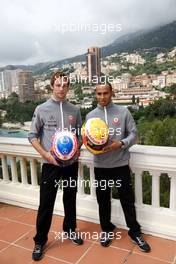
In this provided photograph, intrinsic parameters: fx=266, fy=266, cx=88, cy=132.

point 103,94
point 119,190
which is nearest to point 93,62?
point 103,94

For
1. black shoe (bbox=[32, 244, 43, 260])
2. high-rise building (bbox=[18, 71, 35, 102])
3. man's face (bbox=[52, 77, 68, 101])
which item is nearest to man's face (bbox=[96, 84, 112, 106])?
man's face (bbox=[52, 77, 68, 101])

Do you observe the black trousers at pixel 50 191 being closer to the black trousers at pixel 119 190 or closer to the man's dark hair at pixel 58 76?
the black trousers at pixel 119 190

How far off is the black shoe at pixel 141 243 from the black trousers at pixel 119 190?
4 centimetres

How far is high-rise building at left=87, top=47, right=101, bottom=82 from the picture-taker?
7.60 feet

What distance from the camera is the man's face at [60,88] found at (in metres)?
2.04

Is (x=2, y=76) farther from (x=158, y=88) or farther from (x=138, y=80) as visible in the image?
(x=158, y=88)

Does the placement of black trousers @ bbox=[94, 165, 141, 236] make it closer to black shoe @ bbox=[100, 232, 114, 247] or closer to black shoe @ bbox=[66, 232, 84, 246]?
black shoe @ bbox=[100, 232, 114, 247]

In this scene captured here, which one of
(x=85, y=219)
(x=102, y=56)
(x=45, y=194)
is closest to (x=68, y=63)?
(x=102, y=56)

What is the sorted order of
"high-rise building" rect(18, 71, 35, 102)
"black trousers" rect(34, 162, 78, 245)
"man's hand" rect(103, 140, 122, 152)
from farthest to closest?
1. "high-rise building" rect(18, 71, 35, 102)
2. "black trousers" rect(34, 162, 78, 245)
3. "man's hand" rect(103, 140, 122, 152)

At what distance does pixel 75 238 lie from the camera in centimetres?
237

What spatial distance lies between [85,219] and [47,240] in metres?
0.50

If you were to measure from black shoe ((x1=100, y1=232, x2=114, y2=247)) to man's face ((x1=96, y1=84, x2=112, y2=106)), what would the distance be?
3.82ft

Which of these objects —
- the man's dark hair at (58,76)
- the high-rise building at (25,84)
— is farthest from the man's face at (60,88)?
the high-rise building at (25,84)

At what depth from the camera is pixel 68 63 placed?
262 centimetres
